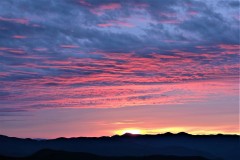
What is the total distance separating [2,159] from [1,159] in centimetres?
153

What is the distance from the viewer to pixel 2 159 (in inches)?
7082

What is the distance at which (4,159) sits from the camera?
18325 centimetres

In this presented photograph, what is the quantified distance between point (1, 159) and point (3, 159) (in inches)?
115

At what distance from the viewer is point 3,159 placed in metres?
181

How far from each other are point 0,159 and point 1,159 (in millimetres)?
2568

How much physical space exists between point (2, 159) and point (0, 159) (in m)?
4.09

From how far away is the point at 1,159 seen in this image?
178 metres

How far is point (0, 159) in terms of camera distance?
17588 cm

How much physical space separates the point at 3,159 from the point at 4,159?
80.5 inches

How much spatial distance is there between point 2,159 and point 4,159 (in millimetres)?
3443
